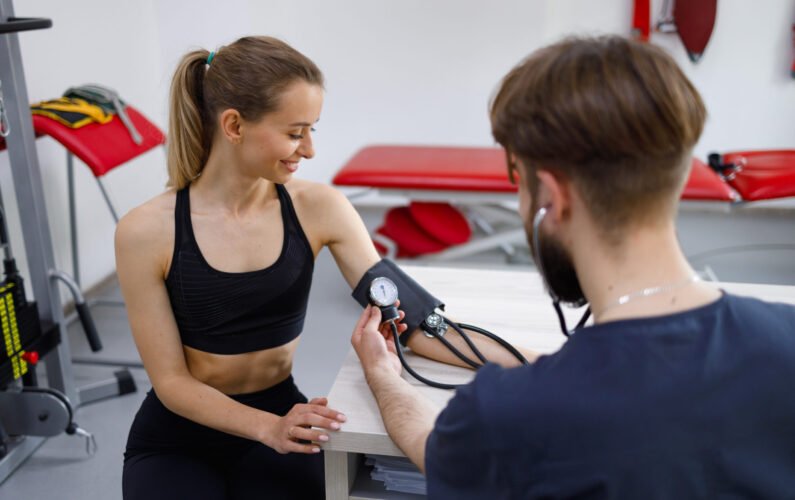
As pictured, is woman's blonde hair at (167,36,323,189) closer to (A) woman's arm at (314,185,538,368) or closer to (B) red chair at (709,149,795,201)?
(A) woman's arm at (314,185,538,368)

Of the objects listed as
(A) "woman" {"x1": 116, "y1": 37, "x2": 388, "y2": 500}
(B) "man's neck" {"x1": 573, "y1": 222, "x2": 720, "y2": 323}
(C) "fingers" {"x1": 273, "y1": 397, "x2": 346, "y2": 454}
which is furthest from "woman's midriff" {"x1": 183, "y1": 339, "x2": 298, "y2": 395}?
(B) "man's neck" {"x1": 573, "y1": 222, "x2": 720, "y2": 323}

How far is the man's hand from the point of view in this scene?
1.21 m

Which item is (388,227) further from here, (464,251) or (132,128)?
(132,128)

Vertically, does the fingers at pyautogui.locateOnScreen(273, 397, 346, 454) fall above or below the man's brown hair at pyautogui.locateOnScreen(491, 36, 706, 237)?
below

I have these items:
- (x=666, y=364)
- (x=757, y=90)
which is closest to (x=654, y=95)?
(x=666, y=364)

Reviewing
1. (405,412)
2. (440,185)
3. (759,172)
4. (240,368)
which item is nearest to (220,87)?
(240,368)

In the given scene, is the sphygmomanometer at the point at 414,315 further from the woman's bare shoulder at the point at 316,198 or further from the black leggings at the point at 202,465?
the black leggings at the point at 202,465

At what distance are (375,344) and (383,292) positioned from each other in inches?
4.7

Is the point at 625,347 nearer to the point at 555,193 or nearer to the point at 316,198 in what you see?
the point at 555,193

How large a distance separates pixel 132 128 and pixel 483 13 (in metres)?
2.04

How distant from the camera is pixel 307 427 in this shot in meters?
1.13

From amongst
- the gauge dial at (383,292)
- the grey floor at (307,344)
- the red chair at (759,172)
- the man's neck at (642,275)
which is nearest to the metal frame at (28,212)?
the grey floor at (307,344)

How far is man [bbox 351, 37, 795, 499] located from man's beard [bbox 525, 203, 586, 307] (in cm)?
3

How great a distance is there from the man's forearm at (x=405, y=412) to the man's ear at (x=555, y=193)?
363 mm
